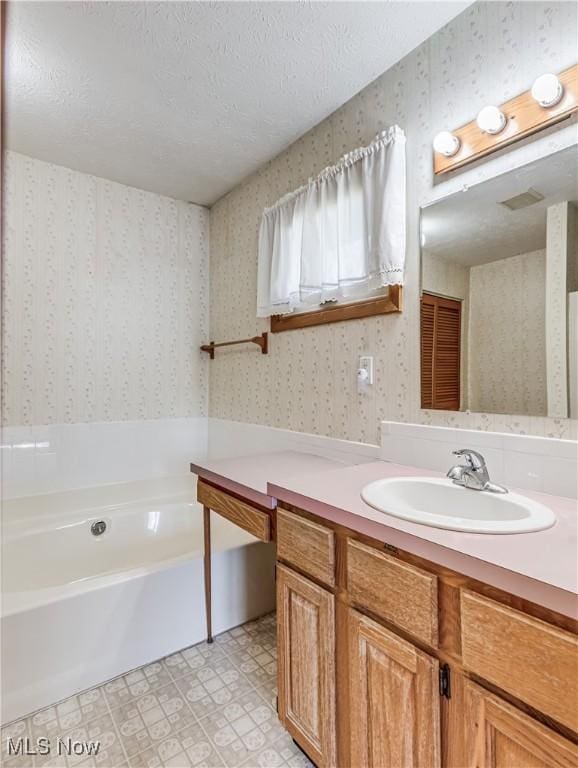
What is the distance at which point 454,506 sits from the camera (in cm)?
120

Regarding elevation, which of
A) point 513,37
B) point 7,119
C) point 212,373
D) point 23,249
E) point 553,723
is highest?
point 7,119

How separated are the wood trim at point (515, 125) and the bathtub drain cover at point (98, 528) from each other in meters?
2.32

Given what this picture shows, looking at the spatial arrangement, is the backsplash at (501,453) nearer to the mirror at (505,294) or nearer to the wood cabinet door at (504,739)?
the mirror at (505,294)

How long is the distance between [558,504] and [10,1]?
2.24 m

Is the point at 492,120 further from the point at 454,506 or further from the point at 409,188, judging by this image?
the point at 454,506

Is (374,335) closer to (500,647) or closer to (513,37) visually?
(513,37)

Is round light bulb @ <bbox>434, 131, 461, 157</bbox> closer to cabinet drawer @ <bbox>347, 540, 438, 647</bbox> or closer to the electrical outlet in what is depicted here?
the electrical outlet

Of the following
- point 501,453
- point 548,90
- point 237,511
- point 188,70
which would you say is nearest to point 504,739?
point 501,453

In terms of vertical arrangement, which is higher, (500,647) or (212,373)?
(212,373)

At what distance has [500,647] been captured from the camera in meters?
0.73

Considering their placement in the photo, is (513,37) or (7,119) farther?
(7,119)

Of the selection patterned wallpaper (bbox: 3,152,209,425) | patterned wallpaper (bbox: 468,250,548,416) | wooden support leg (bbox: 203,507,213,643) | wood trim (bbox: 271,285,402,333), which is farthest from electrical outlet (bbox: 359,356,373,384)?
patterned wallpaper (bbox: 3,152,209,425)

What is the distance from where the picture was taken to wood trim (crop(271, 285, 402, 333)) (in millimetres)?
1607

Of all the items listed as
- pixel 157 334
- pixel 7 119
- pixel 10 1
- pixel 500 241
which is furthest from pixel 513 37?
pixel 157 334
